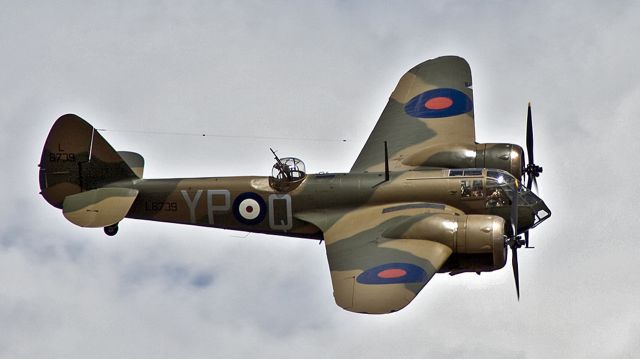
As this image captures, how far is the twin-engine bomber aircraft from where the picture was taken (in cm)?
3553

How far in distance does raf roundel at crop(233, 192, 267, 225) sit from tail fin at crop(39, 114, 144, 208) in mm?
3527

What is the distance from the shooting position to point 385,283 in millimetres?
33906

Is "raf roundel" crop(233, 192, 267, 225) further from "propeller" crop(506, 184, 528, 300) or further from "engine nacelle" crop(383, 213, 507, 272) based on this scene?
"propeller" crop(506, 184, 528, 300)

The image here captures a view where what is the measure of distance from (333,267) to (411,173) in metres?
4.51

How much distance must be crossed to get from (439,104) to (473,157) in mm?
3549

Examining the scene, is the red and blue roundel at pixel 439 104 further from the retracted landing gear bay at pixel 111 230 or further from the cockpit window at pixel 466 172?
the retracted landing gear bay at pixel 111 230

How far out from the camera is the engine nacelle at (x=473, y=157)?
3909cm

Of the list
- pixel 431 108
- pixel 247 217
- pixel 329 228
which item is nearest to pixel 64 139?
pixel 247 217

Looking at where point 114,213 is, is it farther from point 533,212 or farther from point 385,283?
point 533,212

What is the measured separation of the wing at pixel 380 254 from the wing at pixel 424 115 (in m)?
2.90

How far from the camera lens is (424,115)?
42.2 meters

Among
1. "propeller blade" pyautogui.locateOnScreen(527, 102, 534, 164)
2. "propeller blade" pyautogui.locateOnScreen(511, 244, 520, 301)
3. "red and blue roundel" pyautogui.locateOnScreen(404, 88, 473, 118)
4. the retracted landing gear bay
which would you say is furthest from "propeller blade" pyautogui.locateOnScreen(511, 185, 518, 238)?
the retracted landing gear bay

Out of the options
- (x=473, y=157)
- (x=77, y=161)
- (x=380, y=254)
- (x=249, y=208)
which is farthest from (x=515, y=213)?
(x=77, y=161)

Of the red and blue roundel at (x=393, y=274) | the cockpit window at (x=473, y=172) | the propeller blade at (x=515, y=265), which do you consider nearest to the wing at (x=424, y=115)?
the cockpit window at (x=473, y=172)
